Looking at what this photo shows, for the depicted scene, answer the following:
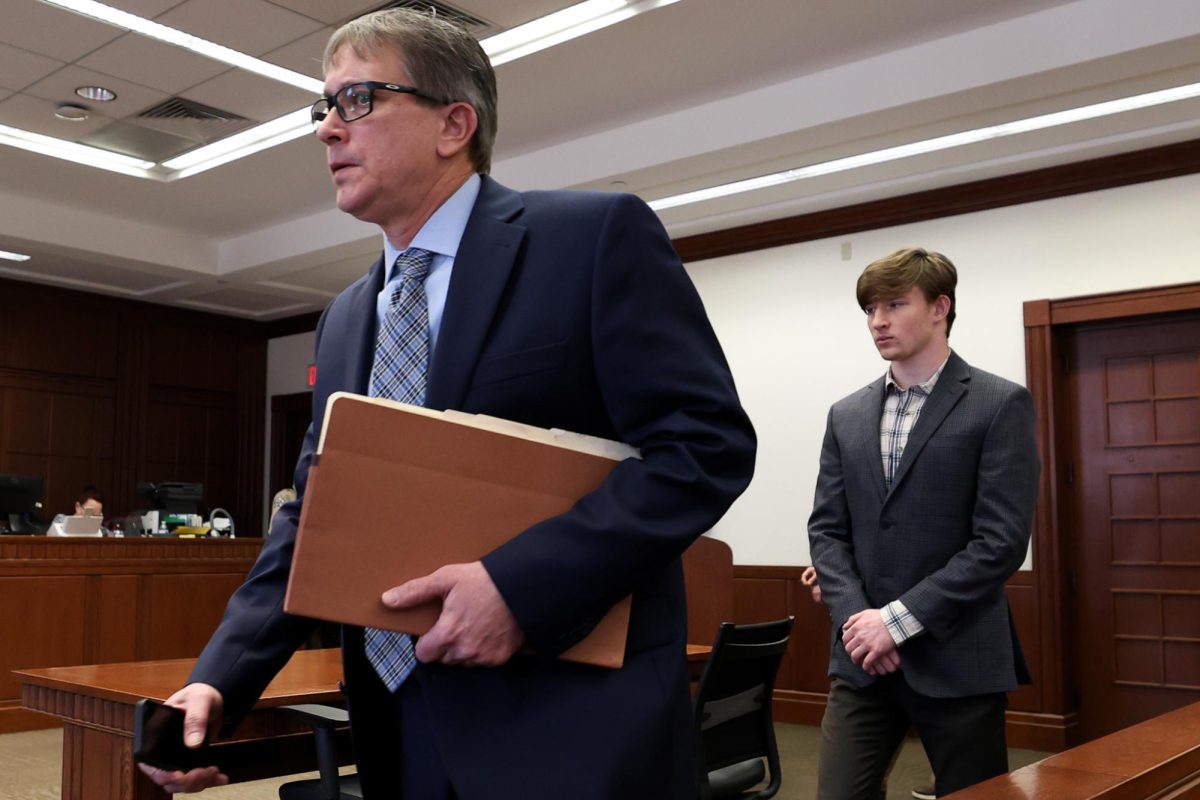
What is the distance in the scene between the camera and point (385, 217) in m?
1.25

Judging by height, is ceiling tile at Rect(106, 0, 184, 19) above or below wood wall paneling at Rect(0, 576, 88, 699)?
above

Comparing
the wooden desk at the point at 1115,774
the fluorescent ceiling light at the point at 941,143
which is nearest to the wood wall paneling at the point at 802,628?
the fluorescent ceiling light at the point at 941,143

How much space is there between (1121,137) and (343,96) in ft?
18.9

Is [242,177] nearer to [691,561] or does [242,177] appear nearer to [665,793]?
[691,561]

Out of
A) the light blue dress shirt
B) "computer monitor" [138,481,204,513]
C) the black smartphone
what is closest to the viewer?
the black smartphone

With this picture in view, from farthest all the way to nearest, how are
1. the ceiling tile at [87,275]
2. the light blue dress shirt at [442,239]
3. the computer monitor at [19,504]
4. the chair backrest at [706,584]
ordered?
the ceiling tile at [87,275] → the computer monitor at [19,504] → the chair backrest at [706,584] → the light blue dress shirt at [442,239]

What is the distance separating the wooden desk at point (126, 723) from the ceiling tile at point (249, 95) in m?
3.95

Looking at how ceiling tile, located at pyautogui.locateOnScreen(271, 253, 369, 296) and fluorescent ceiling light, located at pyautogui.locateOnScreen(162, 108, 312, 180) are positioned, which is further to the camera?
ceiling tile, located at pyautogui.locateOnScreen(271, 253, 369, 296)

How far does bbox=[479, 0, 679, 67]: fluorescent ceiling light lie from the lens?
5.09m

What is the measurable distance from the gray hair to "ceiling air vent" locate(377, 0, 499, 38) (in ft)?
12.6

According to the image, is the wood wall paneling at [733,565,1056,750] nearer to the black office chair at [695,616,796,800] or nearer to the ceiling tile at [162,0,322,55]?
the black office chair at [695,616,796,800]

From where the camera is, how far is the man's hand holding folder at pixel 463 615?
971mm

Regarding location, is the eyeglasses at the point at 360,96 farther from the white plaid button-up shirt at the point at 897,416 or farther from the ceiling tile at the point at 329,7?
the ceiling tile at the point at 329,7

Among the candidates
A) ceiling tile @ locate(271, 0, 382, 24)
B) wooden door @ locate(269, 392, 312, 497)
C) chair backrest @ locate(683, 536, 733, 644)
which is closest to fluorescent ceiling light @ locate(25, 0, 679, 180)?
ceiling tile @ locate(271, 0, 382, 24)
